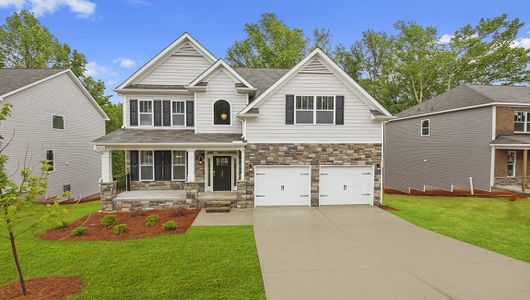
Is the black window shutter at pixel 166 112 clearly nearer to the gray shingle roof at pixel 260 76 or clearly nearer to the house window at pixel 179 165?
the house window at pixel 179 165

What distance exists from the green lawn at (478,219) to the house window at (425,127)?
8.12 metres

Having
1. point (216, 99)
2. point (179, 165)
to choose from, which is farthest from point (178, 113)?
point (179, 165)

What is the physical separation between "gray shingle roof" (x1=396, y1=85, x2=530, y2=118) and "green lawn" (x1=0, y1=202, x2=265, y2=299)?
1936 centimetres

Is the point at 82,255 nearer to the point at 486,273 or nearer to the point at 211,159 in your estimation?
the point at 211,159

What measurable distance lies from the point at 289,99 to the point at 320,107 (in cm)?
158

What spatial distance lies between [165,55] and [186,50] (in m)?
1.17

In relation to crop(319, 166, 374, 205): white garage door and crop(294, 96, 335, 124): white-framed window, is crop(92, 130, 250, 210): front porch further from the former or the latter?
crop(319, 166, 374, 205): white garage door

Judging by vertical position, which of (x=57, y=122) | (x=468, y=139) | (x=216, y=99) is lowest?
(x=468, y=139)

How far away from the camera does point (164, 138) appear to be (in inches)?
501

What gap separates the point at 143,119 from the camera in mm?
14328

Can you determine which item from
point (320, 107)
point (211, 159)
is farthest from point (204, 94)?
point (320, 107)

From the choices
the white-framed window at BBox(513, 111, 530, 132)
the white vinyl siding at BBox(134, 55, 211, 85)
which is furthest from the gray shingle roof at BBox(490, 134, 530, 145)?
the white vinyl siding at BBox(134, 55, 211, 85)

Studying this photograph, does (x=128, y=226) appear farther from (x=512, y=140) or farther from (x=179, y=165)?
(x=512, y=140)

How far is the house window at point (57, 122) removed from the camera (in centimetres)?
1758
